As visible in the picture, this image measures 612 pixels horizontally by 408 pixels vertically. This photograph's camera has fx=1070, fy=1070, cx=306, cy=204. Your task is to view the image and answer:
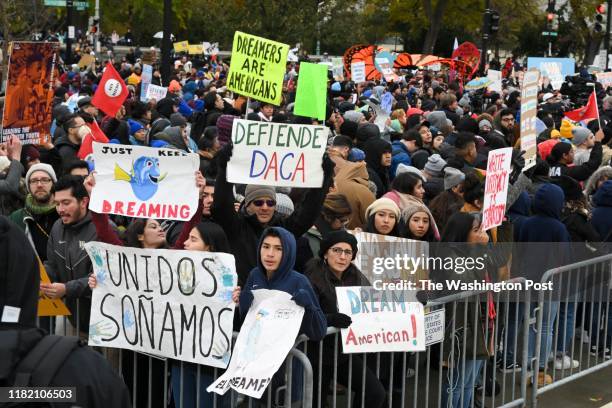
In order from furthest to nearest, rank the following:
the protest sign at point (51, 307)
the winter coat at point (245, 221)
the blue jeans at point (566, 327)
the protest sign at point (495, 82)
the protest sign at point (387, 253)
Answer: the protest sign at point (495, 82) → the blue jeans at point (566, 327) → the protest sign at point (387, 253) → the winter coat at point (245, 221) → the protest sign at point (51, 307)

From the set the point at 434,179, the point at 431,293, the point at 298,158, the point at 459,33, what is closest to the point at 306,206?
the point at 298,158

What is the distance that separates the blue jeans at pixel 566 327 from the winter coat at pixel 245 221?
2.17m

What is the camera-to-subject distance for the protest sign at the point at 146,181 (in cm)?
625

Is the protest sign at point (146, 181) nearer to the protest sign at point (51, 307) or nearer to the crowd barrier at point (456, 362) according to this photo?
the protest sign at point (51, 307)

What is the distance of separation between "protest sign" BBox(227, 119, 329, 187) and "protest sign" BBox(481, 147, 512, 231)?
3.73 ft

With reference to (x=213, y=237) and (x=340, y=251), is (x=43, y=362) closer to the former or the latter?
(x=213, y=237)

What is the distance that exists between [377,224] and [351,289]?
129 centimetres

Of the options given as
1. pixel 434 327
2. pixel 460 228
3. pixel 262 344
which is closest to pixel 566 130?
pixel 460 228

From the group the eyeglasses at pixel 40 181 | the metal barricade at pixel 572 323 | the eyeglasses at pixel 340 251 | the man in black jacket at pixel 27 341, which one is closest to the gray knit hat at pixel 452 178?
the metal barricade at pixel 572 323

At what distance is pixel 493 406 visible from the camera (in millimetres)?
7070

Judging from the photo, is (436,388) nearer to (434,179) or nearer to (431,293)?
(431,293)

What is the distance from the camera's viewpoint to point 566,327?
8.13 meters

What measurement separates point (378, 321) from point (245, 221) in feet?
4.25

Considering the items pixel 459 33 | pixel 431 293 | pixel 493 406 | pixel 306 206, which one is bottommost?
pixel 493 406
